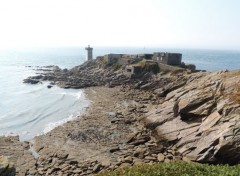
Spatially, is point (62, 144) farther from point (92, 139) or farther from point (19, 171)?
point (19, 171)

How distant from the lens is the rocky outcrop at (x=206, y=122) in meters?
30.3

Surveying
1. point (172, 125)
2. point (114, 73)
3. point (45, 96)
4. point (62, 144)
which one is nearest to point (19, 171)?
point (62, 144)

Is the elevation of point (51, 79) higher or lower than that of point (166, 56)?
lower

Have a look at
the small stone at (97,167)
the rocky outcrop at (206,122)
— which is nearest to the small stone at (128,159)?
the small stone at (97,167)

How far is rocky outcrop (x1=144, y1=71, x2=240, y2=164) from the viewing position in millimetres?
30281

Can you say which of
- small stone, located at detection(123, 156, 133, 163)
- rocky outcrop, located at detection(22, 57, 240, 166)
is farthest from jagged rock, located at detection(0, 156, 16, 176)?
rocky outcrop, located at detection(22, 57, 240, 166)

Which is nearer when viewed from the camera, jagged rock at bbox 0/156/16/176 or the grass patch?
jagged rock at bbox 0/156/16/176

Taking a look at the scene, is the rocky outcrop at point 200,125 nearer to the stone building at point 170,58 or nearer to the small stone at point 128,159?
the small stone at point 128,159

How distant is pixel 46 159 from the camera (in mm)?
33656

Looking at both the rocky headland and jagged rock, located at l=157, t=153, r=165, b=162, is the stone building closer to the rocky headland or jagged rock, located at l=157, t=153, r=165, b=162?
the rocky headland

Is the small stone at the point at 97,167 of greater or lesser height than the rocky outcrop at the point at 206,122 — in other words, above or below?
below

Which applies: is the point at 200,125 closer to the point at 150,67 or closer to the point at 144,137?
the point at 144,137

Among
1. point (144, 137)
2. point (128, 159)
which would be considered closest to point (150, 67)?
point (144, 137)

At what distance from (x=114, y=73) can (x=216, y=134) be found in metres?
68.9
